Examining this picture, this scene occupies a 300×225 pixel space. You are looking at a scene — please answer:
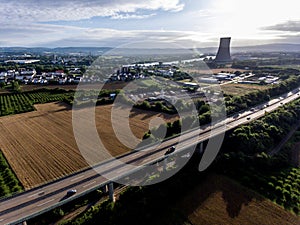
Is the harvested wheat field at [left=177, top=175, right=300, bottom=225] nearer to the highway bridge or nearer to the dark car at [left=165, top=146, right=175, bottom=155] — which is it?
the dark car at [left=165, top=146, right=175, bottom=155]

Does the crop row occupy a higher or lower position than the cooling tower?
lower

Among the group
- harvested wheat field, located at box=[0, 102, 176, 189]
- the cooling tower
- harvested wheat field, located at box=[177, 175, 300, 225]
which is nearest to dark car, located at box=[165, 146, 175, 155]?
harvested wheat field, located at box=[177, 175, 300, 225]

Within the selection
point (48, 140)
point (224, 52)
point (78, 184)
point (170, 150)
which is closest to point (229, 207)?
point (170, 150)

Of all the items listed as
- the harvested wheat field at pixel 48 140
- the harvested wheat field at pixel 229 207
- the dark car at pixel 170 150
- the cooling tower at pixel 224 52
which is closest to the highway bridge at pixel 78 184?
the dark car at pixel 170 150

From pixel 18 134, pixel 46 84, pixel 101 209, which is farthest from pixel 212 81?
pixel 101 209

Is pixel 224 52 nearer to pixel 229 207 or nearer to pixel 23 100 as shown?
pixel 23 100

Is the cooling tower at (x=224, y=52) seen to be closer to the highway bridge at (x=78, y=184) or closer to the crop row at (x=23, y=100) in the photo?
the crop row at (x=23, y=100)

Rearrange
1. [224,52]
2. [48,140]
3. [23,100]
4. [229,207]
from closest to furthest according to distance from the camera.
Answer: [229,207], [48,140], [23,100], [224,52]
